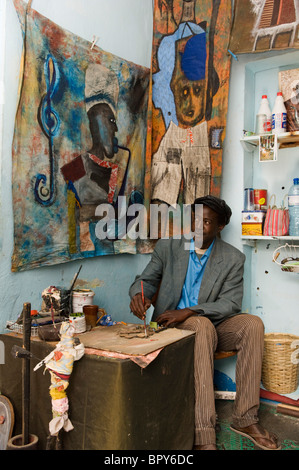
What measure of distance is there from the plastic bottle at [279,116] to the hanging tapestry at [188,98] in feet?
1.27

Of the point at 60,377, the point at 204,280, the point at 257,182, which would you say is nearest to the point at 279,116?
the point at 257,182

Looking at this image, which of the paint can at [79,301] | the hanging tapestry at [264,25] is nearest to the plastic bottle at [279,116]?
the hanging tapestry at [264,25]

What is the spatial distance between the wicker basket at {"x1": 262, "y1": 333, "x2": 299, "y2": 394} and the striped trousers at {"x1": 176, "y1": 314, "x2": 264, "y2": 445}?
46cm

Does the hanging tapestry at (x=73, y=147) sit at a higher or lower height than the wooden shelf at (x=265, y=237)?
higher

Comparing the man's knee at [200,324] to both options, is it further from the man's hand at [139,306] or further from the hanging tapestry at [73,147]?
the hanging tapestry at [73,147]

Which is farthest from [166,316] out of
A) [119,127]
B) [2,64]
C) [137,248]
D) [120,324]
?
[2,64]

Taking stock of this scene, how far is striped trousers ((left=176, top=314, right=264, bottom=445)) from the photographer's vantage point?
2.29 m

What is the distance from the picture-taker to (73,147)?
2.85 metres

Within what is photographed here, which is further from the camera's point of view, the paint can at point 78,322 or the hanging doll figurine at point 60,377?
the paint can at point 78,322

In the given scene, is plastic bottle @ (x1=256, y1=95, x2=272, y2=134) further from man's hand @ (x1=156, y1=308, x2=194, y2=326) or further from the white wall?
man's hand @ (x1=156, y1=308, x2=194, y2=326)

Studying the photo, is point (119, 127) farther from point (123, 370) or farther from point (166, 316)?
point (123, 370)

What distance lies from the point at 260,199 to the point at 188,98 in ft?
3.40

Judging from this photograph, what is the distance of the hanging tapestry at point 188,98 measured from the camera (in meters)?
3.26

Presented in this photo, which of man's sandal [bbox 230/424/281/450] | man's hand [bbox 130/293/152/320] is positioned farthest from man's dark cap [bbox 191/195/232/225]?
man's sandal [bbox 230/424/281/450]
